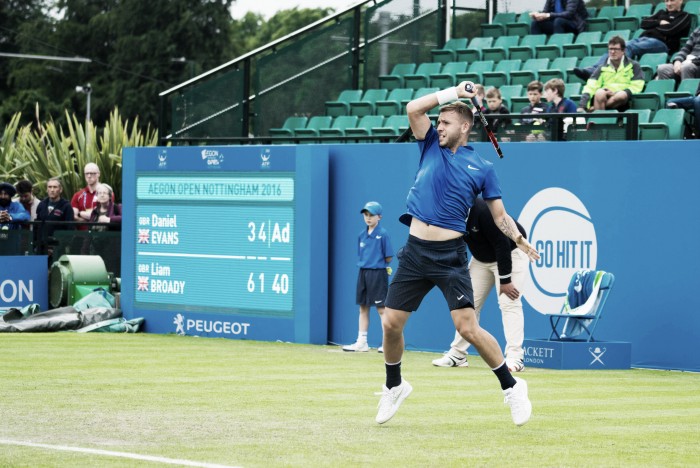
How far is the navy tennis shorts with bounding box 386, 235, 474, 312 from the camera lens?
9.64 meters

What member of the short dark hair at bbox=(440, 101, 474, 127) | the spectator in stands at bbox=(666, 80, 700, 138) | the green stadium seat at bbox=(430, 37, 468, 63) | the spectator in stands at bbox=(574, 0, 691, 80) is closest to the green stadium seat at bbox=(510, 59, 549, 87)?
the spectator in stands at bbox=(574, 0, 691, 80)

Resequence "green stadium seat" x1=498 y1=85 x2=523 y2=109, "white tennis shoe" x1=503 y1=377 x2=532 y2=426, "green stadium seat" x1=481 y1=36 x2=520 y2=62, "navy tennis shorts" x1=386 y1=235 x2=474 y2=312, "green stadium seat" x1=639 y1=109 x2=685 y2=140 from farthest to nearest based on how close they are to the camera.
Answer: "green stadium seat" x1=481 y1=36 x2=520 y2=62 < "green stadium seat" x1=498 y1=85 x2=523 y2=109 < "green stadium seat" x1=639 y1=109 x2=685 y2=140 < "navy tennis shorts" x1=386 y1=235 x2=474 y2=312 < "white tennis shoe" x1=503 y1=377 x2=532 y2=426

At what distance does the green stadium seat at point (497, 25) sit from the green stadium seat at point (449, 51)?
1.27 ft

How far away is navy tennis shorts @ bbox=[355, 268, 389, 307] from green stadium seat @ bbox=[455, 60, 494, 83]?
5.41m

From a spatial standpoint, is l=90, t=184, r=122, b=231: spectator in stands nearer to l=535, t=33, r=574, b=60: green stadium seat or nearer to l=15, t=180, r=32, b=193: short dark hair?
l=15, t=180, r=32, b=193: short dark hair

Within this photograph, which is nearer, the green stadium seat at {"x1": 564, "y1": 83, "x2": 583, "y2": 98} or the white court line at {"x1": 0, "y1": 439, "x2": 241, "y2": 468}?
the white court line at {"x1": 0, "y1": 439, "x2": 241, "y2": 468}

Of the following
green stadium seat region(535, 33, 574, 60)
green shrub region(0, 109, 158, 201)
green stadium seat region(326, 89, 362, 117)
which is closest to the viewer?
green stadium seat region(535, 33, 574, 60)

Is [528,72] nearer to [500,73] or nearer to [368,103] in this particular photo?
[500,73]

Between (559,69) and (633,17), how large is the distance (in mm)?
1923

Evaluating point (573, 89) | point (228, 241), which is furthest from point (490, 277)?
point (573, 89)

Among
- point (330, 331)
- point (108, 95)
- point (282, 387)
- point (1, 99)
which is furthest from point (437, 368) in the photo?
point (1, 99)

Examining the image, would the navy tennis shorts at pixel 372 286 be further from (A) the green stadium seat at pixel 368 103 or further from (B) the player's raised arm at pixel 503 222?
(B) the player's raised arm at pixel 503 222

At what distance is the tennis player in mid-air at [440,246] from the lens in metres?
9.55

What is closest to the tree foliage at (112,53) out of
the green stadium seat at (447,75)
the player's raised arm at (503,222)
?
the green stadium seat at (447,75)
